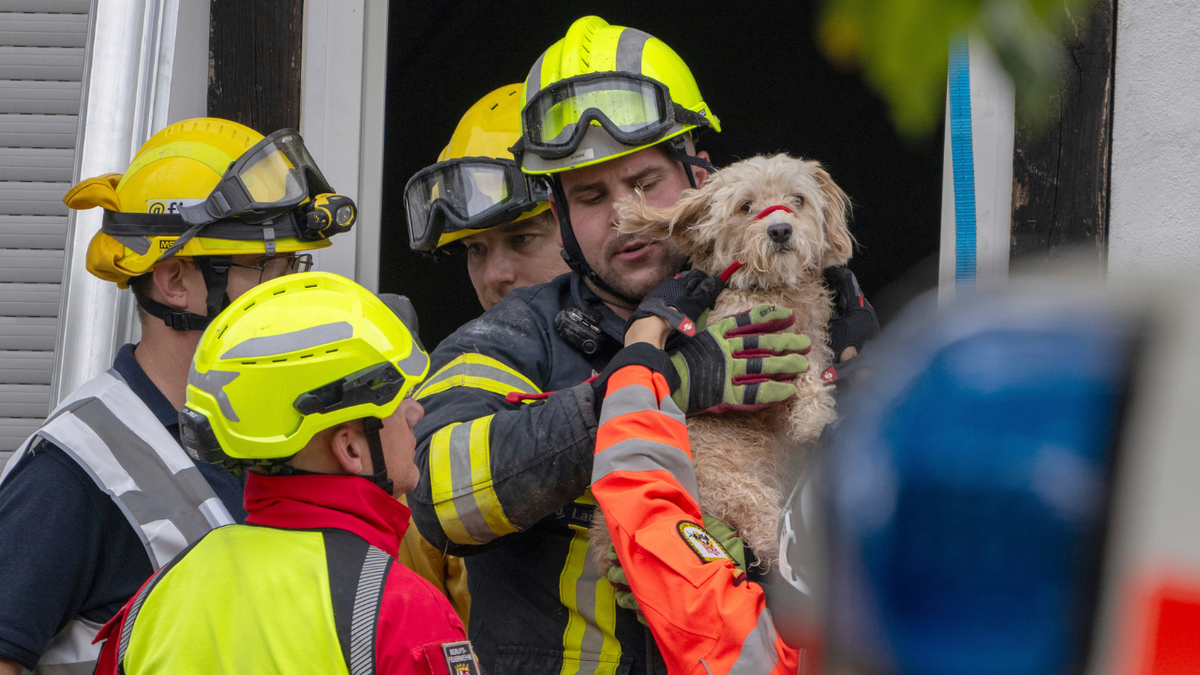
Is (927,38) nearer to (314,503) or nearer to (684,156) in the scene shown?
(314,503)

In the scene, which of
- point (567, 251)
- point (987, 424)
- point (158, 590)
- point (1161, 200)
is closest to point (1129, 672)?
point (987, 424)

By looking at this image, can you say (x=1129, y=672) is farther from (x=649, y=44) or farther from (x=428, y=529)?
(x=649, y=44)

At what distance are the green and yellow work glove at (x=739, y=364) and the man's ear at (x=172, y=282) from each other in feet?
4.21

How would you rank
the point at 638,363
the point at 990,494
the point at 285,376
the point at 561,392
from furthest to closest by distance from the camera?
1. the point at 561,392
2. the point at 638,363
3. the point at 285,376
4. the point at 990,494

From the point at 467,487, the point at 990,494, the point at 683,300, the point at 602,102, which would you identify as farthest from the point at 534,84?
the point at 990,494

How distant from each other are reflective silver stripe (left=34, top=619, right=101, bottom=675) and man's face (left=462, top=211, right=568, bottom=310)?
166cm

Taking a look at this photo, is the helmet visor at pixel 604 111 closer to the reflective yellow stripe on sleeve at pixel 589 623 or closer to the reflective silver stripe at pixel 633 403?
the reflective silver stripe at pixel 633 403

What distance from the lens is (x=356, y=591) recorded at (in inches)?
56.4

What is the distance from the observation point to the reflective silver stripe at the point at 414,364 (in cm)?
162

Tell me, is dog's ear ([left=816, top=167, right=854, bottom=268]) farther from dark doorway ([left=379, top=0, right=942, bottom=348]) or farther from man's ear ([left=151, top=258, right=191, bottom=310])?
dark doorway ([left=379, top=0, right=942, bottom=348])

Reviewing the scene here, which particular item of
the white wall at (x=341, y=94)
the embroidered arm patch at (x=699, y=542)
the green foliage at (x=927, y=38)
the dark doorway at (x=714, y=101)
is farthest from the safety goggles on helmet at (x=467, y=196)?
the dark doorway at (x=714, y=101)

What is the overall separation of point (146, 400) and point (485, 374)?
0.78m

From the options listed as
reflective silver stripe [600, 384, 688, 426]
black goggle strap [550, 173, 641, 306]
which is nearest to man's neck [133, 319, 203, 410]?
black goggle strap [550, 173, 641, 306]

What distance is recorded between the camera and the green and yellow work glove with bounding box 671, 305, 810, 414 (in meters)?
1.94
